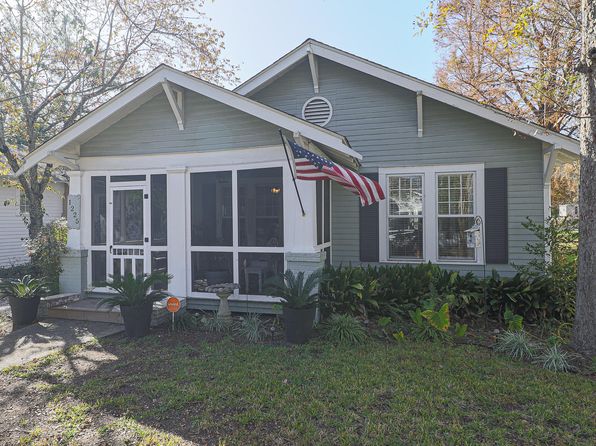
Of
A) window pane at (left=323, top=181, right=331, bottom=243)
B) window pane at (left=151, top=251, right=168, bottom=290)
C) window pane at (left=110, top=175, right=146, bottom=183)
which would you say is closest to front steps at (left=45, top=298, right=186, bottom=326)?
window pane at (left=151, top=251, right=168, bottom=290)

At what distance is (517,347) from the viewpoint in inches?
190

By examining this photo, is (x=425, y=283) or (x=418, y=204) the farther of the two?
(x=418, y=204)

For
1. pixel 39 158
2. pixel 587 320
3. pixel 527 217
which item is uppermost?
pixel 39 158

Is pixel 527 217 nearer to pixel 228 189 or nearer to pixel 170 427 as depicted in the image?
pixel 228 189

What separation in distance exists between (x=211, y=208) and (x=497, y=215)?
538 cm

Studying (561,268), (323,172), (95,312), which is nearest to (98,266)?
(95,312)

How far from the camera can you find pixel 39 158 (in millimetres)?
6668

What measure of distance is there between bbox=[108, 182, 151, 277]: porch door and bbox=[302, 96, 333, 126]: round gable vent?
385 centimetres

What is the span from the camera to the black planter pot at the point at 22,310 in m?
6.12

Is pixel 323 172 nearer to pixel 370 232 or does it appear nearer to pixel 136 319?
pixel 370 232

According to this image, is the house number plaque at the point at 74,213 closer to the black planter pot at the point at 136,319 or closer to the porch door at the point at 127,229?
the porch door at the point at 127,229

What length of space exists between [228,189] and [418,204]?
3869 millimetres

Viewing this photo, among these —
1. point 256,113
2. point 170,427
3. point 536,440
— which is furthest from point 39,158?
point 536,440

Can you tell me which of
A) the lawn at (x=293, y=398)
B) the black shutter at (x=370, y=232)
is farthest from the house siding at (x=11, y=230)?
the black shutter at (x=370, y=232)
